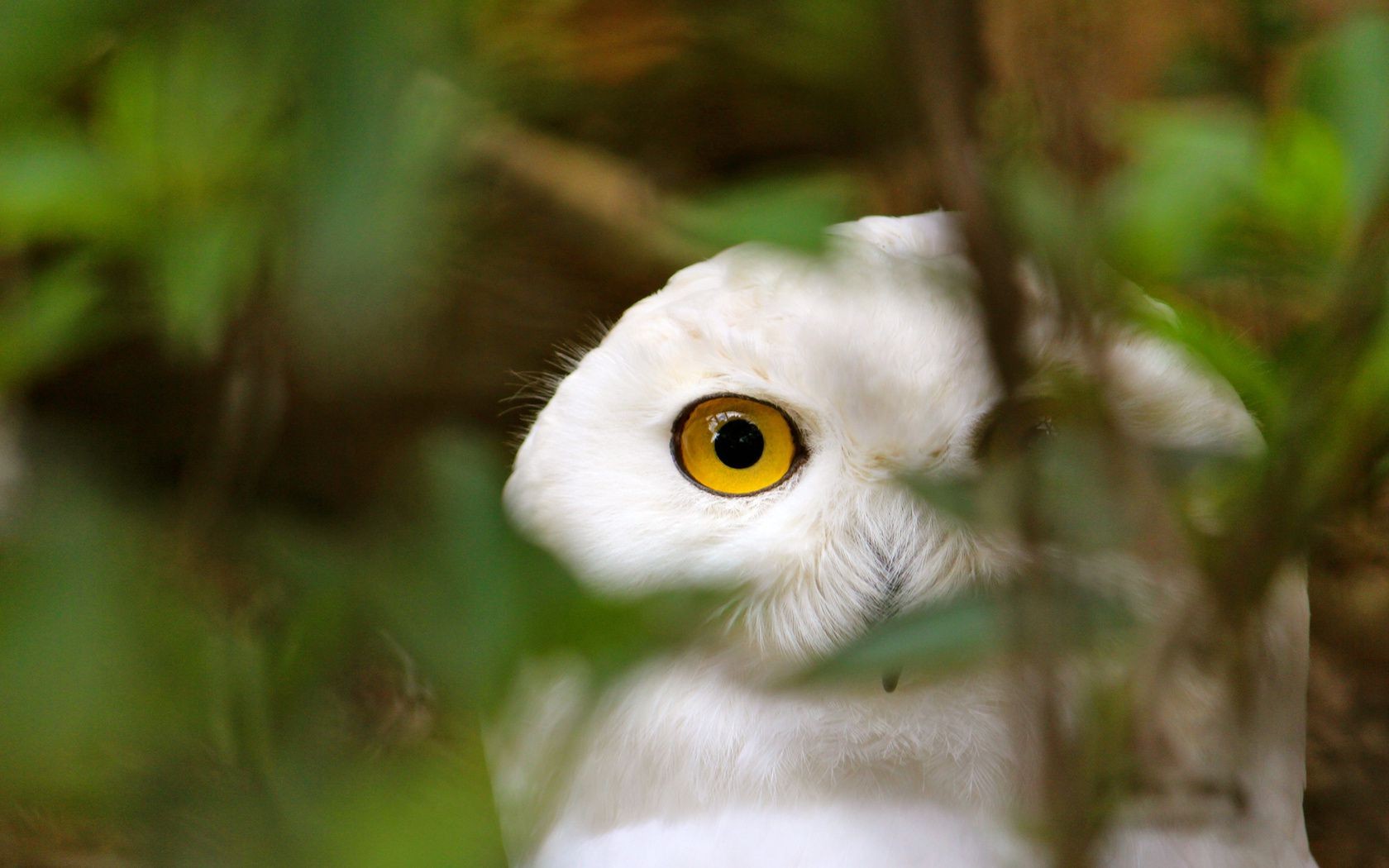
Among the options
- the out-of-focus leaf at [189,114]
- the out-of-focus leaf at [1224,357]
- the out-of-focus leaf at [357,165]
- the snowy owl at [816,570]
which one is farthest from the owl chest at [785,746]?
the out-of-focus leaf at [357,165]

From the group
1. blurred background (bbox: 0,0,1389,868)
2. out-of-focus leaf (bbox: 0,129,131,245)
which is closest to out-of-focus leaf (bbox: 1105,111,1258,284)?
blurred background (bbox: 0,0,1389,868)

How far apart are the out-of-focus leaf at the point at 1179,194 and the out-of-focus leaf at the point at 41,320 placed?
2.39 feet

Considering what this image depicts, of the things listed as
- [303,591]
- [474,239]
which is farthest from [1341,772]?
[303,591]

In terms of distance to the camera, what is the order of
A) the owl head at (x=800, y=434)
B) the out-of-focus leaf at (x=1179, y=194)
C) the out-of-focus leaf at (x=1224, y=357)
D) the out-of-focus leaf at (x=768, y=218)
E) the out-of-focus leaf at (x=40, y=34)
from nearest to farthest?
1. the out-of-focus leaf at (x=40, y=34)
2. the out-of-focus leaf at (x=768, y=218)
3. the out-of-focus leaf at (x=1224, y=357)
4. the out-of-focus leaf at (x=1179, y=194)
5. the owl head at (x=800, y=434)

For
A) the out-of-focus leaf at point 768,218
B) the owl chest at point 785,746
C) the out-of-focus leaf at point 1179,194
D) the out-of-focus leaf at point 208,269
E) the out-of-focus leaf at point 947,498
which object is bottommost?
the owl chest at point 785,746

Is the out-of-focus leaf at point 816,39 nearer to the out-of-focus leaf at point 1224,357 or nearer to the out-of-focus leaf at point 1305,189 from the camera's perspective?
the out-of-focus leaf at point 1224,357

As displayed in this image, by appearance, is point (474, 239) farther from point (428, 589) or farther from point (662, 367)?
point (428, 589)

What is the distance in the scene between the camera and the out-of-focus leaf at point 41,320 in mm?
956

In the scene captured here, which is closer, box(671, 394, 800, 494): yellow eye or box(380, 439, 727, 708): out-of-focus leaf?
box(380, 439, 727, 708): out-of-focus leaf

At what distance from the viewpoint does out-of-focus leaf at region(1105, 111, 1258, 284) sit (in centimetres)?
88

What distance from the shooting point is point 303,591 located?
698 millimetres

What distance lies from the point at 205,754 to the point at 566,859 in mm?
749

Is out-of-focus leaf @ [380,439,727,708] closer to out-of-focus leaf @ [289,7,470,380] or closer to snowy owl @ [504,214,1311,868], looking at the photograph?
out-of-focus leaf @ [289,7,470,380]

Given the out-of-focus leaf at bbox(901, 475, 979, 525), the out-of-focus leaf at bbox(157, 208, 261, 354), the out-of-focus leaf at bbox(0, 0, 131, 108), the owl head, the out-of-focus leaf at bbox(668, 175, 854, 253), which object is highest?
the out-of-focus leaf at bbox(0, 0, 131, 108)
